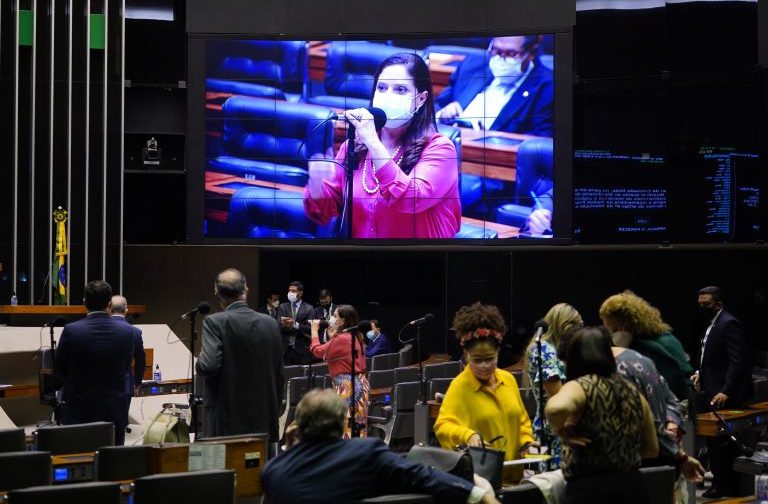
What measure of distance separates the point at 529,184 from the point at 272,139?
404 cm

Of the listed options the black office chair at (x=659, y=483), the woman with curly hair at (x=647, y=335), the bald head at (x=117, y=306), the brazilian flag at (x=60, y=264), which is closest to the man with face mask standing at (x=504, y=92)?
the brazilian flag at (x=60, y=264)

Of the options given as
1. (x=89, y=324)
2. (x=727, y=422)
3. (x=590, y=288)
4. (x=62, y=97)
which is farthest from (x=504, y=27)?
(x=89, y=324)

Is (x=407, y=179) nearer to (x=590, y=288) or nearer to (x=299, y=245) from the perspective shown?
(x=299, y=245)

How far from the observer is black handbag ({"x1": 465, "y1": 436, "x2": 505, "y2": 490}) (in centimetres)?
483

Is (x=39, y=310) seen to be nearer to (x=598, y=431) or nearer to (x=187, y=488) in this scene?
(x=187, y=488)

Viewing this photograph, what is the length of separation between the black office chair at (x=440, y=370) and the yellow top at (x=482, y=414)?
5871 mm

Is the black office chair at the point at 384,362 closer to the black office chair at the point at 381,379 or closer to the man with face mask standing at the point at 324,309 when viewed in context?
the man with face mask standing at the point at 324,309

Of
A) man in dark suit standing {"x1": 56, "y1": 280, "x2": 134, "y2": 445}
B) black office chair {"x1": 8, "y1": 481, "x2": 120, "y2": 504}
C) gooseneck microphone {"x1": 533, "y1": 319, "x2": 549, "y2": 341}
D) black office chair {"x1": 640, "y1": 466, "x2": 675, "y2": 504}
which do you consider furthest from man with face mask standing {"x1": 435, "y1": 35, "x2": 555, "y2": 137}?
black office chair {"x1": 8, "y1": 481, "x2": 120, "y2": 504}

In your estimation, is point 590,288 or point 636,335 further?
point 590,288

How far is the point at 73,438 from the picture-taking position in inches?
245

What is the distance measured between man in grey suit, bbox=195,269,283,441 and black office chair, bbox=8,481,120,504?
1.64 metres

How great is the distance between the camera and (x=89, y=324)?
713 centimetres

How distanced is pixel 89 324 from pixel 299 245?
37.1ft

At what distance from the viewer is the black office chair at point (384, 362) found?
13.5 metres
